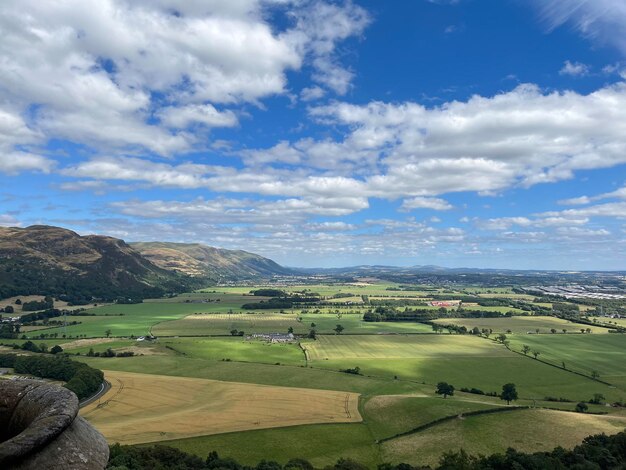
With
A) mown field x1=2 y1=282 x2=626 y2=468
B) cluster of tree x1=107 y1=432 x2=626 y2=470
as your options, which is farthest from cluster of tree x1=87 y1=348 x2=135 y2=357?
cluster of tree x1=107 y1=432 x2=626 y2=470

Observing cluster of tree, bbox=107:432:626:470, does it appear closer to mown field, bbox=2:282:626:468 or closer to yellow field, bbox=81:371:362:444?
mown field, bbox=2:282:626:468

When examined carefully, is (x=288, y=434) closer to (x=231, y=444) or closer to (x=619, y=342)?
(x=231, y=444)

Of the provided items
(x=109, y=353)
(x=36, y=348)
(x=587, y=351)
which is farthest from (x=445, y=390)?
(x=36, y=348)

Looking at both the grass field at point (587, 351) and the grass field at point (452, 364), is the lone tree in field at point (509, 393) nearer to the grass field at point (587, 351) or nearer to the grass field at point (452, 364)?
the grass field at point (452, 364)

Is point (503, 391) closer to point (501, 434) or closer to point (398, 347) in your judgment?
point (501, 434)

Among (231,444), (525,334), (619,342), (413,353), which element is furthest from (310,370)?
(619,342)

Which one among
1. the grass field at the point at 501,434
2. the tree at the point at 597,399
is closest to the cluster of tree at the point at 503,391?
the grass field at the point at 501,434
